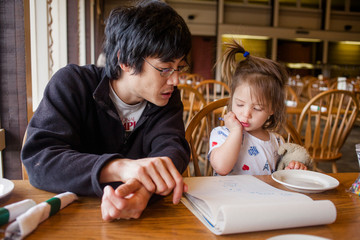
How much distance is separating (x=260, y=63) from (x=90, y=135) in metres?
0.75

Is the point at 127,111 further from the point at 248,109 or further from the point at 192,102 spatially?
the point at 192,102

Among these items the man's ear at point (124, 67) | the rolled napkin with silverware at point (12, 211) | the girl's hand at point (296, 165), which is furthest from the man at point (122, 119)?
the girl's hand at point (296, 165)

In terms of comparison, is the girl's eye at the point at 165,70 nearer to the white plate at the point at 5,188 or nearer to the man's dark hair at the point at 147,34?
the man's dark hair at the point at 147,34

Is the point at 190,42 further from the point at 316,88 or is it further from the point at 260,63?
the point at 316,88

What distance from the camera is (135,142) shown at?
1.09m

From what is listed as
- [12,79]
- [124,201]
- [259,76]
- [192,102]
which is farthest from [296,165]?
[192,102]

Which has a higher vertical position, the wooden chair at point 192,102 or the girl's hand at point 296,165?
the wooden chair at point 192,102

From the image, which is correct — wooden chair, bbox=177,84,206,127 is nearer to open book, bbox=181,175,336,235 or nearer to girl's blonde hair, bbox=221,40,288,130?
girl's blonde hair, bbox=221,40,288,130

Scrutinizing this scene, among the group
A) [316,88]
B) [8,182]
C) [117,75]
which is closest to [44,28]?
[117,75]

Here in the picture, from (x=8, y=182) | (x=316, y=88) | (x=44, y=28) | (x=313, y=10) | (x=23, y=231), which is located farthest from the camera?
(x=313, y=10)

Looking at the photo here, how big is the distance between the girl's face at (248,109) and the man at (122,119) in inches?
10.4

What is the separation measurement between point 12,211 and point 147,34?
0.62m

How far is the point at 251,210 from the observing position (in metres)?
0.56

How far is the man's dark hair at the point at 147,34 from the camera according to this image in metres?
0.95
